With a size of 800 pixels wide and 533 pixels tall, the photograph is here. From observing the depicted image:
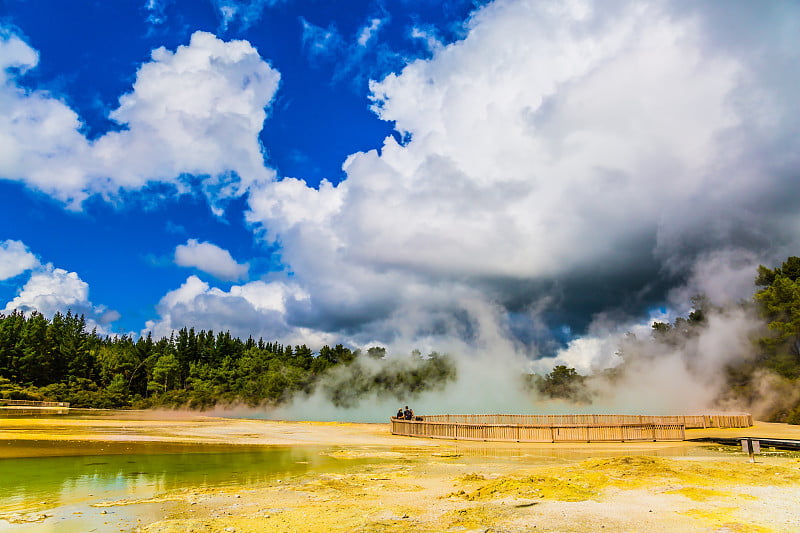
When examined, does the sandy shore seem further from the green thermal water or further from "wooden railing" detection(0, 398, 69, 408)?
"wooden railing" detection(0, 398, 69, 408)

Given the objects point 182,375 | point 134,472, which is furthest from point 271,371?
point 134,472

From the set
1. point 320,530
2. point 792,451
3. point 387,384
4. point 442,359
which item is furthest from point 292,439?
point 442,359

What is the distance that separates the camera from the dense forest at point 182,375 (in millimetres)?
99000

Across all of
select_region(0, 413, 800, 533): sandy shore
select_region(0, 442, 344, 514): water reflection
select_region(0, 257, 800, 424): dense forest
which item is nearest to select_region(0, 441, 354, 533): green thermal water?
select_region(0, 442, 344, 514): water reflection

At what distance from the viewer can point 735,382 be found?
62594 millimetres

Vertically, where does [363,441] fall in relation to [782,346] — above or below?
below

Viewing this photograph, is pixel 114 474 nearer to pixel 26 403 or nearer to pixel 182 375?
pixel 26 403

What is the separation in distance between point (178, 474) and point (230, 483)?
12.2 feet

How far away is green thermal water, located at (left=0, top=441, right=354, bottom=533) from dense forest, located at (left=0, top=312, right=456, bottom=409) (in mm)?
69174

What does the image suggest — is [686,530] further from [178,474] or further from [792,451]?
[792,451]

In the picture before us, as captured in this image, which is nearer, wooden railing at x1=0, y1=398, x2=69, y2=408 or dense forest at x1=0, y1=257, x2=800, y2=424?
dense forest at x1=0, y1=257, x2=800, y2=424

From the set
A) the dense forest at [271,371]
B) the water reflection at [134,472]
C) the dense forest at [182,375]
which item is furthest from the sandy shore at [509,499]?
the dense forest at [182,375]

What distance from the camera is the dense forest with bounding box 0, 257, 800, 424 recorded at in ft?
203

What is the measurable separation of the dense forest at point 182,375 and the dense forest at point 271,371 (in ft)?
0.69
